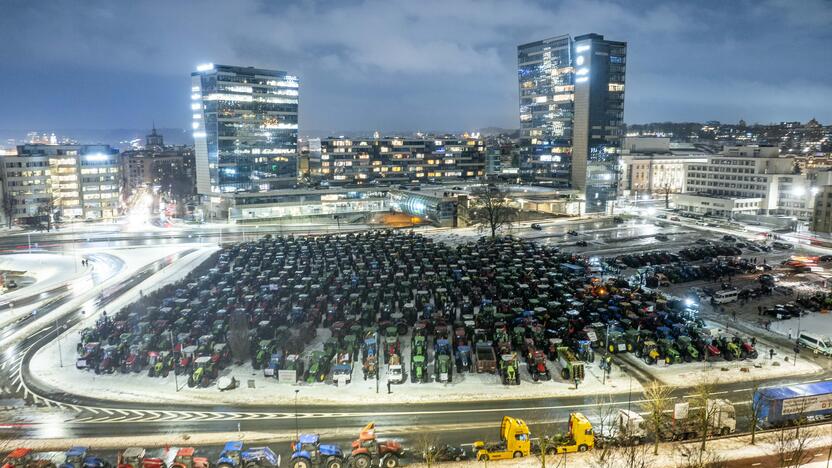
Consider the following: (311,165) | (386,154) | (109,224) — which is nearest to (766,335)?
(109,224)

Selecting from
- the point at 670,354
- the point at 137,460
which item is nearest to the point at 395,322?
the point at 670,354

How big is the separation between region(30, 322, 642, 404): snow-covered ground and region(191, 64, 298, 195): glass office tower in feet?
197

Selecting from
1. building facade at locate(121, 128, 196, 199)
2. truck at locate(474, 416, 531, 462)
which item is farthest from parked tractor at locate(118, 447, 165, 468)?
building facade at locate(121, 128, 196, 199)

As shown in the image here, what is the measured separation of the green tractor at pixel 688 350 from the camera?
22.7 m

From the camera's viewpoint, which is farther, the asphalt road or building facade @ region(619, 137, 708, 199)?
Answer: building facade @ region(619, 137, 708, 199)

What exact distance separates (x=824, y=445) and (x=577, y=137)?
63.6 m

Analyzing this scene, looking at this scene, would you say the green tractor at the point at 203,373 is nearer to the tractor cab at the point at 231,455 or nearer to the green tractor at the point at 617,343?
the tractor cab at the point at 231,455

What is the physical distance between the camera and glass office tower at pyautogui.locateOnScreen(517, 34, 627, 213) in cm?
7194

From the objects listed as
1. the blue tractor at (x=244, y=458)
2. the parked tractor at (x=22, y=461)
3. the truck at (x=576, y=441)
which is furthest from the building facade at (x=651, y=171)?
the parked tractor at (x=22, y=461)

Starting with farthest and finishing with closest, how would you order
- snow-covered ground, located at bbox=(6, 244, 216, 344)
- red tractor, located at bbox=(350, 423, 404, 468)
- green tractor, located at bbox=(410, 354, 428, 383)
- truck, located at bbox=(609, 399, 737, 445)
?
snow-covered ground, located at bbox=(6, 244, 216, 344) → green tractor, located at bbox=(410, 354, 428, 383) → truck, located at bbox=(609, 399, 737, 445) → red tractor, located at bbox=(350, 423, 404, 468)

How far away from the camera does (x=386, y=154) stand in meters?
108

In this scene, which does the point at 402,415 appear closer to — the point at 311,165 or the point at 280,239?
the point at 280,239

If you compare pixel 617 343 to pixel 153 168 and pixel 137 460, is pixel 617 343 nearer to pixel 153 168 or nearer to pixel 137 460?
pixel 137 460

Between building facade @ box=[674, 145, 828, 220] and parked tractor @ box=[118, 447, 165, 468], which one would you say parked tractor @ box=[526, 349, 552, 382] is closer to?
parked tractor @ box=[118, 447, 165, 468]
